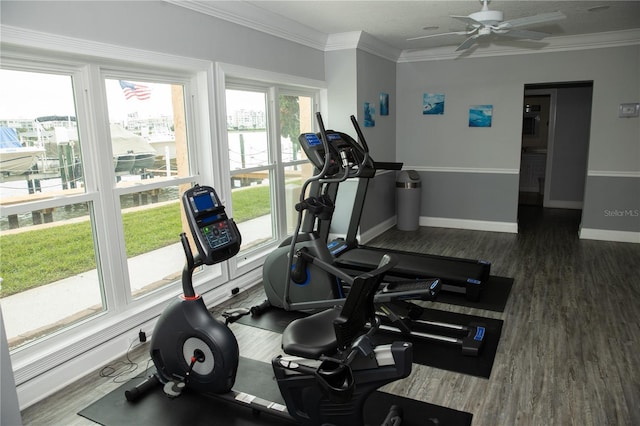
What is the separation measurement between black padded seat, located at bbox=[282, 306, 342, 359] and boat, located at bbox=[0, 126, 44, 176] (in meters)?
1.83

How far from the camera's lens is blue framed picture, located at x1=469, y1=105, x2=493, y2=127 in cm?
618

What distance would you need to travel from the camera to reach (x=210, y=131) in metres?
3.73

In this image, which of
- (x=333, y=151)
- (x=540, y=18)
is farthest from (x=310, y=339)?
(x=540, y=18)

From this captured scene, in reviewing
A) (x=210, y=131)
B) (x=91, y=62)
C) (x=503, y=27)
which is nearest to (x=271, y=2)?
(x=210, y=131)

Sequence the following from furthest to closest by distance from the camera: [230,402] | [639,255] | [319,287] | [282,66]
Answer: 1. [639,255]
2. [282,66]
3. [319,287]
4. [230,402]

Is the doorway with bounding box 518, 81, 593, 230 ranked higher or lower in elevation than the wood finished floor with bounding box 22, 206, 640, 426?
higher

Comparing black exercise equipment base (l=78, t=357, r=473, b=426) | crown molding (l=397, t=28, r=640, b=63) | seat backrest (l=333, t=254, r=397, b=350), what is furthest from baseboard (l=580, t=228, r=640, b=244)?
seat backrest (l=333, t=254, r=397, b=350)

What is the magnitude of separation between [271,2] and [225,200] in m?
1.78

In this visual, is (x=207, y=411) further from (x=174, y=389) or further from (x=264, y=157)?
(x=264, y=157)

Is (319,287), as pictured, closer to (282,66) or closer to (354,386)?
(354,386)

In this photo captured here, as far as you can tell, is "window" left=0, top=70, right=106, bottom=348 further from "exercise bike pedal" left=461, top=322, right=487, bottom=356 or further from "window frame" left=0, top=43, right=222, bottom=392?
"exercise bike pedal" left=461, top=322, right=487, bottom=356

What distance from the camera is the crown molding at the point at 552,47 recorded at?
5.34m

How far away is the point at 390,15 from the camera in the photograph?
14.3 ft

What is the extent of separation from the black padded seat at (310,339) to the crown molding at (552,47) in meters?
4.97
